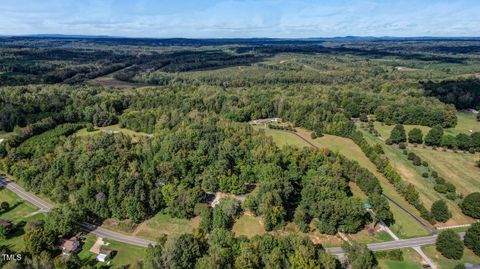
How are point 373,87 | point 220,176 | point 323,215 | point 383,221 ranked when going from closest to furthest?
point 323,215 < point 383,221 < point 220,176 < point 373,87

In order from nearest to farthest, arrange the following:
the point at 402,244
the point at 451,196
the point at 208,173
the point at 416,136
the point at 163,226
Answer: the point at 402,244 → the point at 163,226 → the point at 208,173 → the point at 451,196 → the point at 416,136

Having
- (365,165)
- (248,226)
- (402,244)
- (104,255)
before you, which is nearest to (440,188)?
(365,165)

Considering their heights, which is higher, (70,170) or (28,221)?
(70,170)

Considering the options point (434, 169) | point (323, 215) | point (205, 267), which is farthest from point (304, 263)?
point (434, 169)

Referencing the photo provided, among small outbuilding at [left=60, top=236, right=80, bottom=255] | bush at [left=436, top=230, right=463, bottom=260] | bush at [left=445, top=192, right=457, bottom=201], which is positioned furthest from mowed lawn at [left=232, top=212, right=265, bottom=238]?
bush at [left=445, top=192, right=457, bottom=201]

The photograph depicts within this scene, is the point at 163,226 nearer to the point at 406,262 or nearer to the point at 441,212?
the point at 406,262

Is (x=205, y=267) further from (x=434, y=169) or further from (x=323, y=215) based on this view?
(x=434, y=169)
